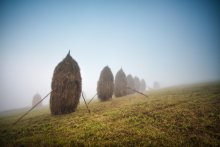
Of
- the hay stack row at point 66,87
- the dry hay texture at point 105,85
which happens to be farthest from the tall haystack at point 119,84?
the hay stack row at point 66,87

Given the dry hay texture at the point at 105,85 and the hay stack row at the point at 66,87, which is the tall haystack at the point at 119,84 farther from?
the hay stack row at the point at 66,87

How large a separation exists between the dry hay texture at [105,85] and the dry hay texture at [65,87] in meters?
7.27

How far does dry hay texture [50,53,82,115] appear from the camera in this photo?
12.3m

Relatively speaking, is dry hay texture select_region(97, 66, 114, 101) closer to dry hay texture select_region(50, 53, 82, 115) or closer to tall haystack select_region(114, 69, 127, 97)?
tall haystack select_region(114, 69, 127, 97)

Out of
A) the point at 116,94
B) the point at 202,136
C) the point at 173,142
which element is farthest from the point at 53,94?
the point at 116,94

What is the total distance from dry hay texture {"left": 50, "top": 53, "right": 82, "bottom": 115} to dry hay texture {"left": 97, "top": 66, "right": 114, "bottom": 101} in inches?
286

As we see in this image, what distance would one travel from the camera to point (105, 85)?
2077 centimetres

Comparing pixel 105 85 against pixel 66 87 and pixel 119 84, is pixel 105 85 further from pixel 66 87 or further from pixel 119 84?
pixel 66 87

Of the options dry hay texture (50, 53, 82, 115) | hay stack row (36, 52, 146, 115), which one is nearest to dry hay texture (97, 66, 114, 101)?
hay stack row (36, 52, 146, 115)

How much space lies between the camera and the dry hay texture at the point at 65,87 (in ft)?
40.4

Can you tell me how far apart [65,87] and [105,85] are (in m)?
9.05

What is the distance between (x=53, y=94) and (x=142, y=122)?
29.2 ft

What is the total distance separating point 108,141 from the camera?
5.68 metres

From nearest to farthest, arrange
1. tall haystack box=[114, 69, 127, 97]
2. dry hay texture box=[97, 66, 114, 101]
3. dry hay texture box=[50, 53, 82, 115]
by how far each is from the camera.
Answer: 1. dry hay texture box=[50, 53, 82, 115]
2. dry hay texture box=[97, 66, 114, 101]
3. tall haystack box=[114, 69, 127, 97]
